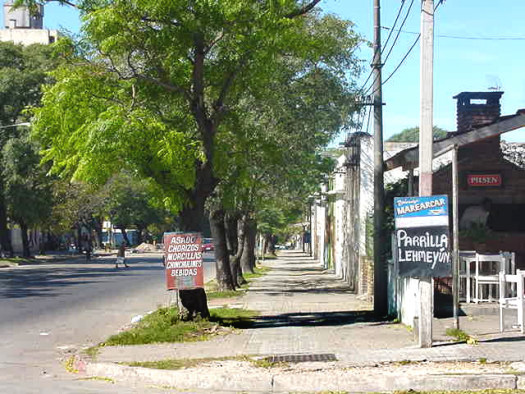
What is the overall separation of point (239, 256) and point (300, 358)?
63.6 feet

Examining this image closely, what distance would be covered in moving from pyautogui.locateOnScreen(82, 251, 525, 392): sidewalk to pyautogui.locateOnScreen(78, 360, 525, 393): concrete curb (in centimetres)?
A: 1

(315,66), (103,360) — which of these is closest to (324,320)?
(103,360)

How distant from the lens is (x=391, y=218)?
19312 millimetres

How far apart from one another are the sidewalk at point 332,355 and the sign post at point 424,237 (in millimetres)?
1115

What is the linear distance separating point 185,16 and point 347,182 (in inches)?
702

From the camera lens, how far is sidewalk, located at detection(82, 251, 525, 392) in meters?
9.93

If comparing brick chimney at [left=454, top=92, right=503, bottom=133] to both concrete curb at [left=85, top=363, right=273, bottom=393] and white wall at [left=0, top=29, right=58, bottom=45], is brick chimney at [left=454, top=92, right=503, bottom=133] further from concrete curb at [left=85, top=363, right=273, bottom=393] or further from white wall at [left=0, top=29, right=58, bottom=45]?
white wall at [left=0, top=29, right=58, bottom=45]

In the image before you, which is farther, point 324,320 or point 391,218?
point 391,218

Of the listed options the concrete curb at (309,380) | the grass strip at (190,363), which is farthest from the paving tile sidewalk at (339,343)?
the concrete curb at (309,380)

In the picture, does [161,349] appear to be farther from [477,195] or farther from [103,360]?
[477,195]

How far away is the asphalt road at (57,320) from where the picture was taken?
10.8 metres

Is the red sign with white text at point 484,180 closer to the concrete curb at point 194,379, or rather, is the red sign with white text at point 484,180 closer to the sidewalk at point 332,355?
the sidewalk at point 332,355

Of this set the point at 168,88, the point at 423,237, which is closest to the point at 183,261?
the point at 168,88

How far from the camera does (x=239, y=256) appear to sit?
30.9m
